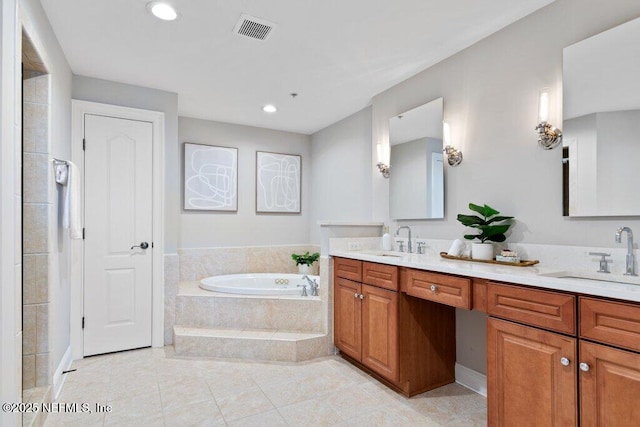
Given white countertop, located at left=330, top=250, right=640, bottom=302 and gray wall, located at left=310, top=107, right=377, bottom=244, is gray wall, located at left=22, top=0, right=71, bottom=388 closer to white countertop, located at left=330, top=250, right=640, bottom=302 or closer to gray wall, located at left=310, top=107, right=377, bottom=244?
white countertop, located at left=330, top=250, right=640, bottom=302

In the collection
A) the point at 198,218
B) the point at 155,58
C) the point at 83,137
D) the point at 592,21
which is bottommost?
the point at 198,218

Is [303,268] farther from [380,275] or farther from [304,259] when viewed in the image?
[380,275]

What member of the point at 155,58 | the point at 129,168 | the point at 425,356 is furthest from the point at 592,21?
the point at 129,168

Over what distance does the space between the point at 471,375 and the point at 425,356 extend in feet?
1.21

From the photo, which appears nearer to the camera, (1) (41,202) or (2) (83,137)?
(1) (41,202)

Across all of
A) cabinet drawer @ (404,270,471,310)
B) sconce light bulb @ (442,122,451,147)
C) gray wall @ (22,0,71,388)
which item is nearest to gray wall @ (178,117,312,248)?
gray wall @ (22,0,71,388)

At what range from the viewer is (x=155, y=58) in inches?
109

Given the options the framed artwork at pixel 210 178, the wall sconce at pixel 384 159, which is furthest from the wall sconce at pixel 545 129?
the framed artwork at pixel 210 178

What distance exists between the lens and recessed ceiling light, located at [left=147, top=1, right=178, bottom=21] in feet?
6.88

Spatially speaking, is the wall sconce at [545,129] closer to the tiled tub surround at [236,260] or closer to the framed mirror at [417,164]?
the framed mirror at [417,164]

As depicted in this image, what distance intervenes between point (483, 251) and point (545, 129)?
0.81 meters

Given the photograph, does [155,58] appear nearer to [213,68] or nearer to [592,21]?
[213,68]

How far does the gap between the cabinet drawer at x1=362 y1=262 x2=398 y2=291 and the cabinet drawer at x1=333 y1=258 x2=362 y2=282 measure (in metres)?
0.07

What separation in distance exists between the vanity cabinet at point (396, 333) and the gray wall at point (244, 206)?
2.12m
